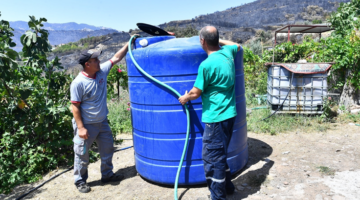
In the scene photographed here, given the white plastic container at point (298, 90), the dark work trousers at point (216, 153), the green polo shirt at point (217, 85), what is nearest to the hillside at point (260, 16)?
the white plastic container at point (298, 90)

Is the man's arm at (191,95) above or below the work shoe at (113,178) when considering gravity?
above

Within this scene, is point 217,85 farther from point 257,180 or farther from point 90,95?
point 90,95

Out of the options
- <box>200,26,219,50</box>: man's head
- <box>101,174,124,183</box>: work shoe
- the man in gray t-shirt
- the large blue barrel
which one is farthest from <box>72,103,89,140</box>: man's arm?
<box>200,26,219,50</box>: man's head

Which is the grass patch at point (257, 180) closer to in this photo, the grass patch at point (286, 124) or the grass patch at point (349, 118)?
the grass patch at point (286, 124)

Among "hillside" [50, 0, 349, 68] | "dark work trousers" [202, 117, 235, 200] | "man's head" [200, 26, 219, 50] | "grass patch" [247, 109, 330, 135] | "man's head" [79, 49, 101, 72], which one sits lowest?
"grass patch" [247, 109, 330, 135]

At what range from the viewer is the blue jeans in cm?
314

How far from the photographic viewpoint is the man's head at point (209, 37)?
7.93 feet

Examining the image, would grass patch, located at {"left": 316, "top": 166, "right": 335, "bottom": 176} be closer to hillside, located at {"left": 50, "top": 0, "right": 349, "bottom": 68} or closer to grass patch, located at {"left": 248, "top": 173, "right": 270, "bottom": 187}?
grass patch, located at {"left": 248, "top": 173, "right": 270, "bottom": 187}

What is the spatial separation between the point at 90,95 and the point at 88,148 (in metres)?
0.66

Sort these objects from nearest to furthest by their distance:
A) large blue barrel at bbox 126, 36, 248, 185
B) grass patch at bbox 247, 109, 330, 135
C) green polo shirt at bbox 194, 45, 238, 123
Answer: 1. green polo shirt at bbox 194, 45, 238, 123
2. large blue barrel at bbox 126, 36, 248, 185
3. grass patch at bbox 247, 109, 330, 135

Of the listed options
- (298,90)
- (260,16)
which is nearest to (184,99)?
(298,90)

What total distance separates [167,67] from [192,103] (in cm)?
46

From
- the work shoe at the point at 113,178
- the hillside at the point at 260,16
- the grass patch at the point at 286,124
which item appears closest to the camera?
the work shoe at the point at 113,178

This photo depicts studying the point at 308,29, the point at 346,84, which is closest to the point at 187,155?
the point at 346,84
